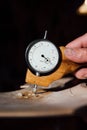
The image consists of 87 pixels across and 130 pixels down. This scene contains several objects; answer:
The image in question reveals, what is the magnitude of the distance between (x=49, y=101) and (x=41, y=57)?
0.62 ft

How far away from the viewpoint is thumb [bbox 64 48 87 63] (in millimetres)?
1437

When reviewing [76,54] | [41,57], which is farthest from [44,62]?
[76,54]

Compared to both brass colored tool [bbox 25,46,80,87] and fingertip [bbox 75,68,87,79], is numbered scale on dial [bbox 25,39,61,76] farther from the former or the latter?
fingertip [bbox 75,68,87,79]

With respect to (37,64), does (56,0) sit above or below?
above

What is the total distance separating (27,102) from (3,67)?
38.4 inches

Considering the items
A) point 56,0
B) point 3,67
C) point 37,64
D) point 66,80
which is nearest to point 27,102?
Answer: point 37,64

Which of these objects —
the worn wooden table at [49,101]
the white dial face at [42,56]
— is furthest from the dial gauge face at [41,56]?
the worn wooden table at [49,101]

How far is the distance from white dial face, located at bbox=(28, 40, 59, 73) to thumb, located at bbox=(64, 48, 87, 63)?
0.06 meters

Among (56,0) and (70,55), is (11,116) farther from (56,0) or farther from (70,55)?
(56,0)

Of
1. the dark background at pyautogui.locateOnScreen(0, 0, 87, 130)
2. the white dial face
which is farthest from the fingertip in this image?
the dark background at pyautogui.locateOnScreen(0, 0, 87, 130)

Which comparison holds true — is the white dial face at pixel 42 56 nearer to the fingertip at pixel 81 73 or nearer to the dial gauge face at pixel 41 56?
the dial gauge face at pixel 41 56

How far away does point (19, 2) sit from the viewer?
2326 mm

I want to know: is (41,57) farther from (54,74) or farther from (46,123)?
(46,123)

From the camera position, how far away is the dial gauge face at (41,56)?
1464 mm
